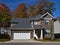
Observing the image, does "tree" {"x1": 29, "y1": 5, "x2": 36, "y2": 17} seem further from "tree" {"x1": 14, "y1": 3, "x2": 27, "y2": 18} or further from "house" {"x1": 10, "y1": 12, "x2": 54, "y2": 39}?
"house" {"x1": 10, "y1": 12, "x2": 54, "y2": 39}

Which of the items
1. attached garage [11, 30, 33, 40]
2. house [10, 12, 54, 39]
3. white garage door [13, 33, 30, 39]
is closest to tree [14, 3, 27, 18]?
house [10, 12, 54, 39]

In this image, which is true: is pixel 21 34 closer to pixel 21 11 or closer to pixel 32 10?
pixel 21 11

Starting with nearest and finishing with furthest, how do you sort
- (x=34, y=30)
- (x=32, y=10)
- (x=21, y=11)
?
1. (x=34, y=30)
2. (x=21, y=11)
3. (x=32, y=10)

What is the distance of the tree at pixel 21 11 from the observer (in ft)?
277

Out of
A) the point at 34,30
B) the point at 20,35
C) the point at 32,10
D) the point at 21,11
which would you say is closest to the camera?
the point at 20,35

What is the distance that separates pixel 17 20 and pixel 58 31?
17018mm

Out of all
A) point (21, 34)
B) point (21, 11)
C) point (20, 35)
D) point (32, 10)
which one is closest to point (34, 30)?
point (21, 34)

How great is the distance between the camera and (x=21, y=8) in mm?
86562

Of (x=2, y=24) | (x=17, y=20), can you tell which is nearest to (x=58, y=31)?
(x=17, y=20)

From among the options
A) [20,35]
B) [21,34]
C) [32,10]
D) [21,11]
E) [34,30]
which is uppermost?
[32,10]

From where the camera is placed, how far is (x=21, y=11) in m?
86.8

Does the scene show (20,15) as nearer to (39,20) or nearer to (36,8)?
(36,8)

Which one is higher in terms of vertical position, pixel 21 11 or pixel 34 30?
pixel 21 11

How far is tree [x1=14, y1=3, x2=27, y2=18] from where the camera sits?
84.5 meters
